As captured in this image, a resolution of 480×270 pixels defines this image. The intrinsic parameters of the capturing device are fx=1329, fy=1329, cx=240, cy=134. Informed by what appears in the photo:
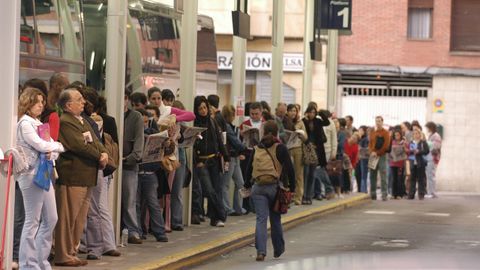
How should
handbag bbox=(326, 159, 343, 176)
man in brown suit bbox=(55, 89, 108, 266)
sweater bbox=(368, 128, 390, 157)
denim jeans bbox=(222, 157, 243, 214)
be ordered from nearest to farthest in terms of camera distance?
man in brown suit bbox=(55, 89, 108, 266)
denim jeans bbox=(222, 157, 243, 214)
handbag bbox=(326, 159, 343, 176)
sweater bbox=(368, 128, 390, 157)

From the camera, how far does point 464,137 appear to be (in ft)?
146

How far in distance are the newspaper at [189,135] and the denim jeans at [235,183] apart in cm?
220

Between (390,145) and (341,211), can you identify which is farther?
(390,145)

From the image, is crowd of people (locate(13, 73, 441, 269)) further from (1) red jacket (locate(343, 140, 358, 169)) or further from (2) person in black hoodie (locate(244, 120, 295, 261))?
(1) red jacket (locate(343, 140, 358, 169))

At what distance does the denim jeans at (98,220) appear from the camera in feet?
48.5

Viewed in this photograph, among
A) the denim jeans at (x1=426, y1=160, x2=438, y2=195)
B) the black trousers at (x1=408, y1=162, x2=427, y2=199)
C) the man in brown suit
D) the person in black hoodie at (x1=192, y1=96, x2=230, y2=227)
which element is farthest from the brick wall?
the man in brown suit

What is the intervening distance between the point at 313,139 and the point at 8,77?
14786 millimetres

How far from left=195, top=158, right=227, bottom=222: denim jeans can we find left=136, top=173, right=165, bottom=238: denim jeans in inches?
110

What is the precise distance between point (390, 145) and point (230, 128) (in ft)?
35.5

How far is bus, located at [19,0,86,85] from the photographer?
16.1 metres

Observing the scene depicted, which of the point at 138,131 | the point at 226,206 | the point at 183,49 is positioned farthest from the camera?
the point at 226,206

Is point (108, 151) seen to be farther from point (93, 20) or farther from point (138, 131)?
point (93, 20)

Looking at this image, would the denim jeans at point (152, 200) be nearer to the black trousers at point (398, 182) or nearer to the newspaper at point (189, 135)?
the newspaper at point (189, 135)

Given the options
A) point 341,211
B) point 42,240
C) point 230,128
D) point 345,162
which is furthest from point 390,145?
point 42,240
